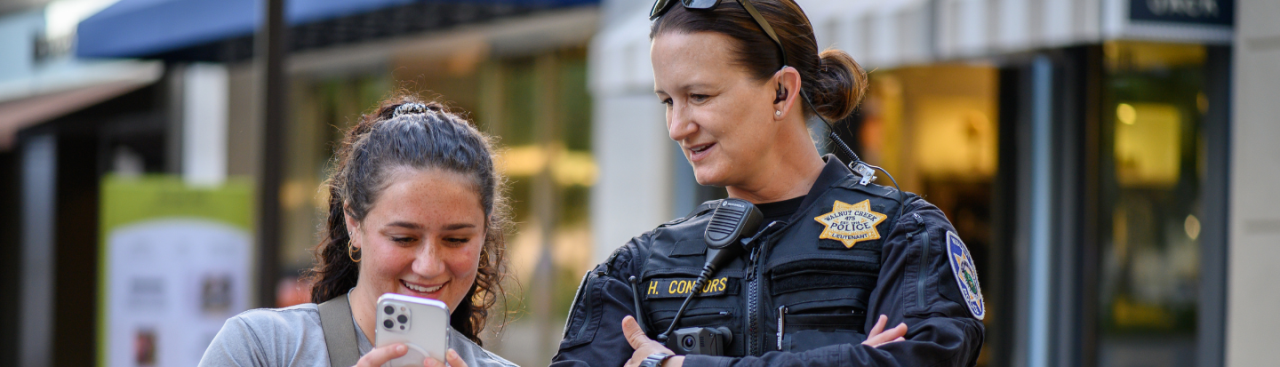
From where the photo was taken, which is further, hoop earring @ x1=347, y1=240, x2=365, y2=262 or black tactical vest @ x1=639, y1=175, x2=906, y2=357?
hoop earring @ x1=347, y1=240, x2=365, y2=262

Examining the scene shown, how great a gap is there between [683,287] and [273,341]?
0.81 metres

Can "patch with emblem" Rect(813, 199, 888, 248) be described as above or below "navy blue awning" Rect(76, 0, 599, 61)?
below

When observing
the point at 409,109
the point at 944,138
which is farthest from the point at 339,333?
the point at 944,138

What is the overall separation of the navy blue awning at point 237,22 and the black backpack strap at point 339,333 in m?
6.23

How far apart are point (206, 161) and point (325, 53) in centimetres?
180

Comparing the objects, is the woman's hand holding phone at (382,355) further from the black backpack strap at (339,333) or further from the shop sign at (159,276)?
the shop sign at (159,276)

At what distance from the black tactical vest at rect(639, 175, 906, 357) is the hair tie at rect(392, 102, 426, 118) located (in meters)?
0.60

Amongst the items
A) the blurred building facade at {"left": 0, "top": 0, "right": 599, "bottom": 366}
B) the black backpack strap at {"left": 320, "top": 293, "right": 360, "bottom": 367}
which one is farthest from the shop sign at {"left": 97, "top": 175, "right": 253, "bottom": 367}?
the black backpack strap at {"left": 320, "top": 293, "right": 360, "bottom": 367}

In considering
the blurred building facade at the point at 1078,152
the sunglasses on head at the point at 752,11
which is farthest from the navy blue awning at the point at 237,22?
the sunglasses on head at the point at 752,11

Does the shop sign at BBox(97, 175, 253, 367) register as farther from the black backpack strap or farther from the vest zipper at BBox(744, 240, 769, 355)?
the vest zipper at BBox(744, 240, 769, 355)

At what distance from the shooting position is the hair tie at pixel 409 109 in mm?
2514

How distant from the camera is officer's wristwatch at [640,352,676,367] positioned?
2188mm

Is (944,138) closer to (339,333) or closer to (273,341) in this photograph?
(339,333)

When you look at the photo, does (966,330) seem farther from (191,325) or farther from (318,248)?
(191,325)
